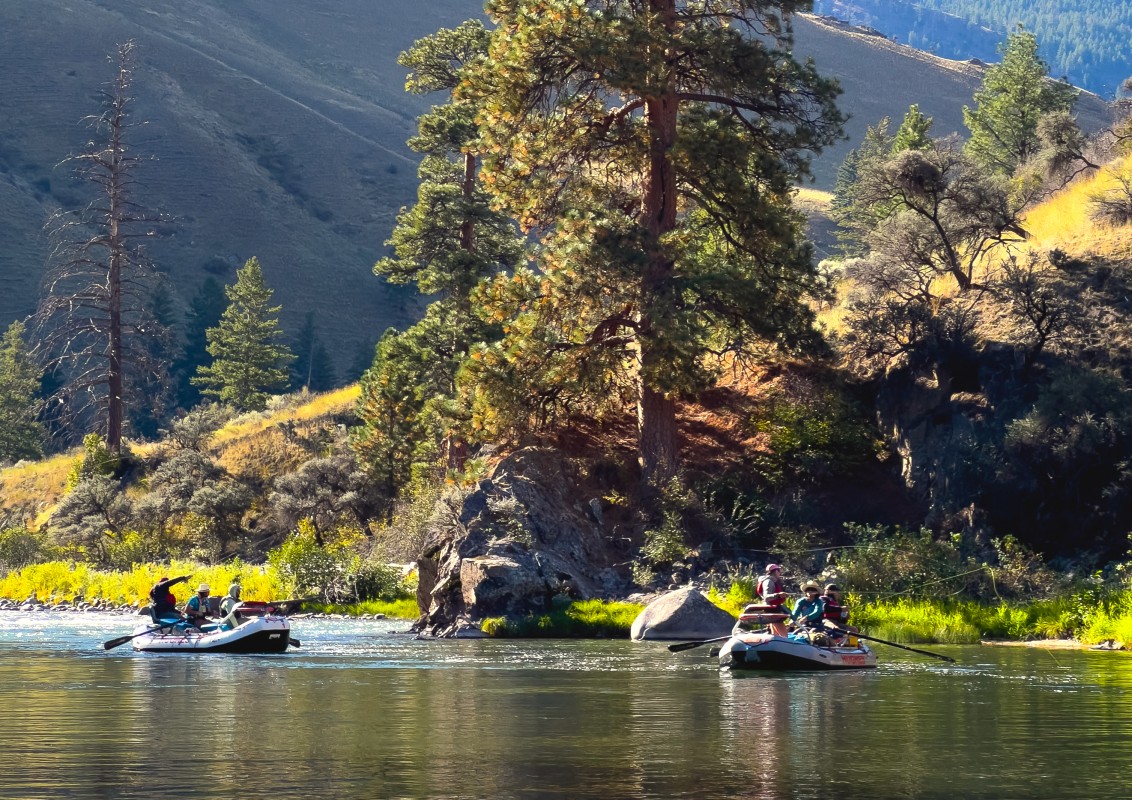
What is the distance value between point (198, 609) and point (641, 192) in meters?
18.2

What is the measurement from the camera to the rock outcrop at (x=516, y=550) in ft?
136

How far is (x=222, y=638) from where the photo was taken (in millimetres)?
37844

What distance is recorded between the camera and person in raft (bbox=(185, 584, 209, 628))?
3969 cm

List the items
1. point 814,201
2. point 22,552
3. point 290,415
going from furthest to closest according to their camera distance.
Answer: point 814,201 → point 290,415 → point 22,552

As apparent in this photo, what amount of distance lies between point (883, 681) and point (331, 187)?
14900 centimetres

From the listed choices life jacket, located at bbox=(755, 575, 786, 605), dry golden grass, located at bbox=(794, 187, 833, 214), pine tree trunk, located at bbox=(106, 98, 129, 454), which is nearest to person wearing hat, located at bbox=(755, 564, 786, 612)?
life jacket, located at bbox=(755, 575, 786, 605)

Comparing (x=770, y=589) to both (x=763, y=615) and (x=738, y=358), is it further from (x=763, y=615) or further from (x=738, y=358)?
(x=738, y=358)

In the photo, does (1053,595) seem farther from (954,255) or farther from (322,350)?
(322,350)

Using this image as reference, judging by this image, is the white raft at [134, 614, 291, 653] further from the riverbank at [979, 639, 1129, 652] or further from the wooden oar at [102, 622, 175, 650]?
the riverbank at [979, 639, 1129, 652]

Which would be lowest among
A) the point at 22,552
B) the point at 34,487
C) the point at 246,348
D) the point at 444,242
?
the point at 22,552

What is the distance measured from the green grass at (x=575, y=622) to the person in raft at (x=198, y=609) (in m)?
7.20

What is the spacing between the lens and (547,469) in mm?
45844

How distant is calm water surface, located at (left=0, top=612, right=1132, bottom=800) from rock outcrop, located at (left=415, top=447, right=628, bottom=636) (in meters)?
7.51

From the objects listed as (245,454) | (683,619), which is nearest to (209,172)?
(245,454)
